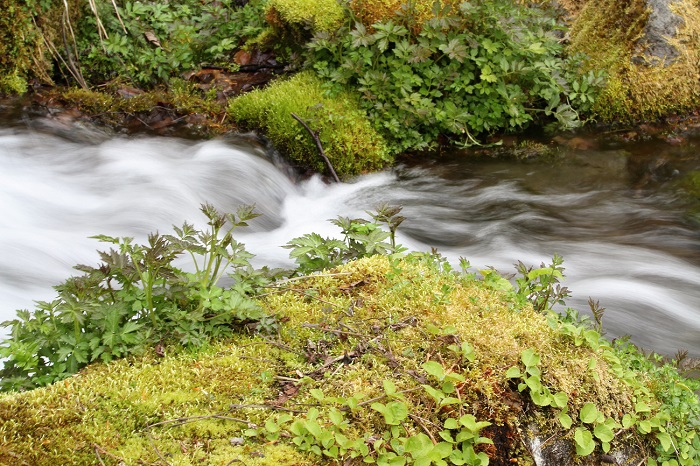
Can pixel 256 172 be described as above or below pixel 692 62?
below

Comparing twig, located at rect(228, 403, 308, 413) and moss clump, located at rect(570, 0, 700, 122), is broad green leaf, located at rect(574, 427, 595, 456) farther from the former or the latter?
moss clump, located at rect(570, 0, 700, 122)

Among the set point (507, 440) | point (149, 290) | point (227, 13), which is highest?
point (227, 13)

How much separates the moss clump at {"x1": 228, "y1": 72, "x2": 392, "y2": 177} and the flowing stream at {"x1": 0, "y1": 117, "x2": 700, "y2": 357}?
19cm

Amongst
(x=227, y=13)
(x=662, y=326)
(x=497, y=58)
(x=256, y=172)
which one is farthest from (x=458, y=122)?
(x=227, y=13)

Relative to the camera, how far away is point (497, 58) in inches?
260

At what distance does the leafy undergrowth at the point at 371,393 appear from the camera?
2.37 metres

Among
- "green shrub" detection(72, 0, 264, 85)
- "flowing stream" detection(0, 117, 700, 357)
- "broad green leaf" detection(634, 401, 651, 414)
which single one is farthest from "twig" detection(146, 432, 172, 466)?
"green shrub" detection(72, 0, 264, 85)

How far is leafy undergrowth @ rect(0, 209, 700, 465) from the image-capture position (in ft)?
7.78

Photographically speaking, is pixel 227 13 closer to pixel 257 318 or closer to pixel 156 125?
pixel 156 125

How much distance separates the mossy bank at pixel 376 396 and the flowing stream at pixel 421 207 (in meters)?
1.58

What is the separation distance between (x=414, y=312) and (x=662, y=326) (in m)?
2.28

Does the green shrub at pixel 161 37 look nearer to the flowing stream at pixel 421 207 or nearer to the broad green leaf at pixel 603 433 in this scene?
the flowing stream at pixel 421 207

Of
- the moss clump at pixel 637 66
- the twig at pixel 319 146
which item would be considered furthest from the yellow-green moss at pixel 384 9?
the moss clump at pixel 637 66

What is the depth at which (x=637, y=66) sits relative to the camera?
764cm
